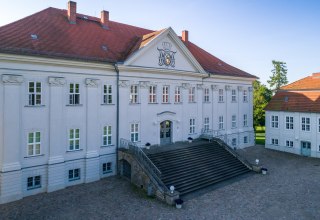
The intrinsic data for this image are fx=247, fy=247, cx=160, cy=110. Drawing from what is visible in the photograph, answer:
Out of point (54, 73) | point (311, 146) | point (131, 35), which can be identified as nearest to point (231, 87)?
point (311, 146)

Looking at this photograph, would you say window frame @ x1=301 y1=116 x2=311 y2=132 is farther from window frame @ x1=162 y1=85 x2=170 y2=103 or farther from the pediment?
window frame @ x1=162 y1=85 x2=170 y2=103

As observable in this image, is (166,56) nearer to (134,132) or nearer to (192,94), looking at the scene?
(192,94)

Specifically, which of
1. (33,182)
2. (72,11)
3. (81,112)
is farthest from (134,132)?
(72,11)

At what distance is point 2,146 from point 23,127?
63.4 inches

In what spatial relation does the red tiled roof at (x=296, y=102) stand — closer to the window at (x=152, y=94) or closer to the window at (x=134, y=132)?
the window at (x=152, y=94)

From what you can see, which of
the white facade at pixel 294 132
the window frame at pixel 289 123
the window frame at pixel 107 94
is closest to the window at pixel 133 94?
the window frame at pixel 107 94

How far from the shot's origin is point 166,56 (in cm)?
2278

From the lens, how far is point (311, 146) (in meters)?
27.7

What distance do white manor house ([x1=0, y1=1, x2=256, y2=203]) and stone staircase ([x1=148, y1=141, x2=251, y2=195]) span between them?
2.78m

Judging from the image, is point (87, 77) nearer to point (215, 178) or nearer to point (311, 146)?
point (215, 178)

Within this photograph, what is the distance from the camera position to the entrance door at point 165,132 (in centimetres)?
2345

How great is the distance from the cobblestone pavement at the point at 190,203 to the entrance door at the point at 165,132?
611 cm

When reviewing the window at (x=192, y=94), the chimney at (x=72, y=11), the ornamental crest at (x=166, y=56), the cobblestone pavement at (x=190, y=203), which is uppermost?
the chimney at (x=72, y=11)

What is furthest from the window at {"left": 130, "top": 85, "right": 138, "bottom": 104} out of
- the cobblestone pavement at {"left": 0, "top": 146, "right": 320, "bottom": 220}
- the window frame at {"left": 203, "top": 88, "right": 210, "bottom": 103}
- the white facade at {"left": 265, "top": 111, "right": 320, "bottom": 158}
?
the white facade at {"left": 265, "top": 111, "right": 320, "bottom": 158}
